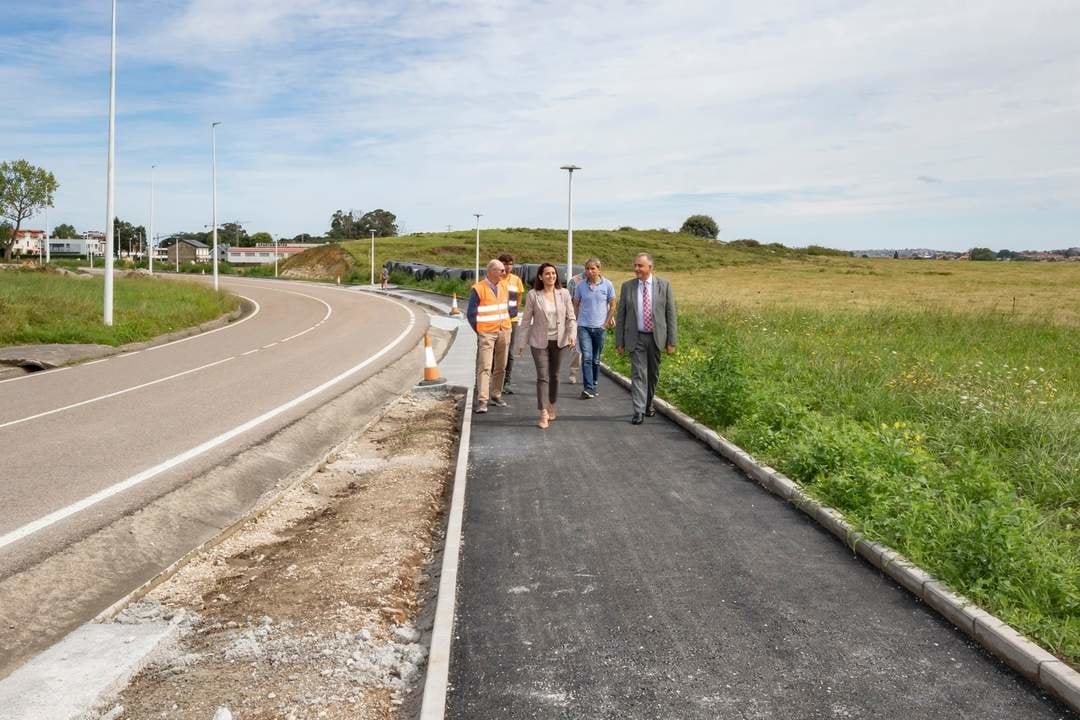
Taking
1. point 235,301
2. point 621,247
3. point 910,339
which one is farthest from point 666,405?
point 621,247

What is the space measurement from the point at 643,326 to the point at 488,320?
2.07 metres

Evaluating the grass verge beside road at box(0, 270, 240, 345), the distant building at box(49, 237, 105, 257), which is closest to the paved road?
the grass verge beside road at box(0, 270, 240, 345)

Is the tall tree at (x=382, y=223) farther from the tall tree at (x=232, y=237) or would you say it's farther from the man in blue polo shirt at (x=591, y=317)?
the man in blue polo shirt at (x=591, y=317)

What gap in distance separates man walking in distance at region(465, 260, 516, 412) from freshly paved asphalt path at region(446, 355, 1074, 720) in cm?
387

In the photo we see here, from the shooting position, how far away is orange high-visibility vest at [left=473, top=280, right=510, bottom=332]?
1135cm

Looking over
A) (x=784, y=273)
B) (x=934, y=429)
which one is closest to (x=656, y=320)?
(x=934, y=429)

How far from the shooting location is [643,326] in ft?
34.3

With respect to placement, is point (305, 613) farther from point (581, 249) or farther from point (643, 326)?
point (581, 249)

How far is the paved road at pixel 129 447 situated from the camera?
572 centimetres

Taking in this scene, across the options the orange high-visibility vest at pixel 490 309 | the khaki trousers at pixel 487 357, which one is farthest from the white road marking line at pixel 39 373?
the orange high-visibility vest at pixel 490 309

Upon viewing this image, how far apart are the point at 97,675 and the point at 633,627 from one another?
260 cm

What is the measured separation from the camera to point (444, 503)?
24.7ft

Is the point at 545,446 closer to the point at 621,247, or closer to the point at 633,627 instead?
the point at 633,627

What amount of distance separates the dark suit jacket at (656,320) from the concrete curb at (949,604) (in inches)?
106
